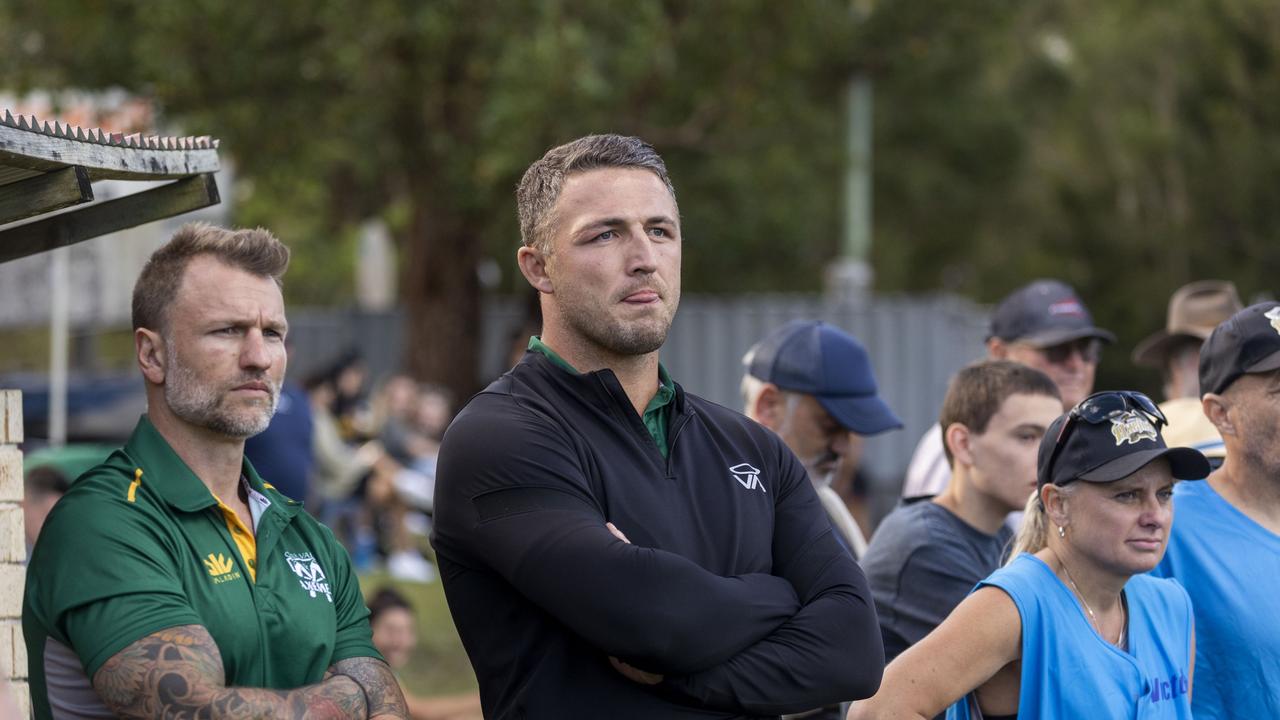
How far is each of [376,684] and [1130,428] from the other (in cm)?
182

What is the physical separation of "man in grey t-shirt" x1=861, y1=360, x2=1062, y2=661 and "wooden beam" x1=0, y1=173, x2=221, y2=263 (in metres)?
2.03

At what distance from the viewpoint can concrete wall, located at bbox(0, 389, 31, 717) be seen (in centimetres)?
334

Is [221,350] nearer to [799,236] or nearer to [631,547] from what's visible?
[631,547]

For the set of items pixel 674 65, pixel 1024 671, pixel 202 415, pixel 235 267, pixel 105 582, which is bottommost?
pixel 1024 671

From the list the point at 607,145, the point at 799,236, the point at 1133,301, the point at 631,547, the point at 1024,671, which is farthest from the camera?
the point at 1133,301

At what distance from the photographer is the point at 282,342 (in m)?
3.59

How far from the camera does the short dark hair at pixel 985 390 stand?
14.9ft

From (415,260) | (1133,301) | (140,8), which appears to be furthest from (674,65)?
(1133,301)

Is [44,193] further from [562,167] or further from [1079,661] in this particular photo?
[1079,661]

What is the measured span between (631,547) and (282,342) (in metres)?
1.07

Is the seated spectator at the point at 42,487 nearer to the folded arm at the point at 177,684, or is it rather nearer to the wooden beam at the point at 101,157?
the wooden beam at the point at 101,157

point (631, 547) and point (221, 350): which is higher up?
point (221, 350)

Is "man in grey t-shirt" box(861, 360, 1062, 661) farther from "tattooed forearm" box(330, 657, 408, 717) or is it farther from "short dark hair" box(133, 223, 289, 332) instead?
"short dark hair" box(133, 223, 289, 332)

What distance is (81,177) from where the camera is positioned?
3.23 m
